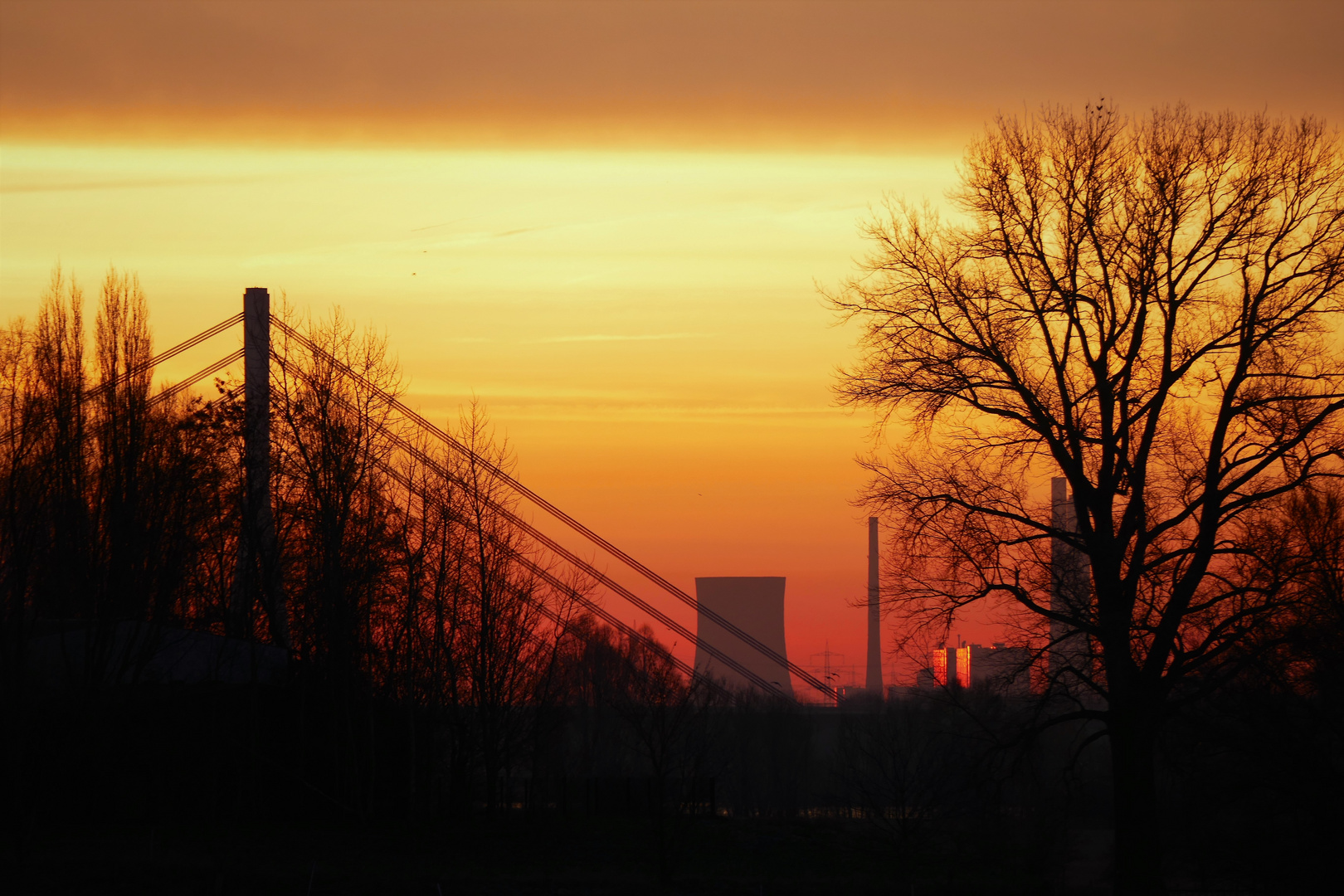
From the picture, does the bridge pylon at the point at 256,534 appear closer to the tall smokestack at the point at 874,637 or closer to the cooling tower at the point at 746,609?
the cooling tower at the point at 746,609

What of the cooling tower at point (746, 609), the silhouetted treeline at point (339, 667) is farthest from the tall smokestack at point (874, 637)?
the silhouetted treeline at point (339, 667)

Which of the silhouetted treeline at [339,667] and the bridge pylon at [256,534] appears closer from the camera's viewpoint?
the silhouetted treeline at [339,667]

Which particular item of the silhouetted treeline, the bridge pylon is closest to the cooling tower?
the silhouetted treeline

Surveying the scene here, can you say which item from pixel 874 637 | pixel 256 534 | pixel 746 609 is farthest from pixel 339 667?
pixel 874 637

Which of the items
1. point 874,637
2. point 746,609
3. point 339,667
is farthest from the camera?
point 874,637

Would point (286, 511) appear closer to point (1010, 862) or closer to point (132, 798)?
point (132, 798)

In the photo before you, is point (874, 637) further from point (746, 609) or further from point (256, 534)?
point (256, 534)

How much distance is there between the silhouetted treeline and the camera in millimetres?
15367

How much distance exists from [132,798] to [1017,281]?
17.9 m

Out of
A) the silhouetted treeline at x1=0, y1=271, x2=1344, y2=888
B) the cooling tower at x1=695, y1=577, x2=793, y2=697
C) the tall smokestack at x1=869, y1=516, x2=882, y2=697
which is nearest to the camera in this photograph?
the silhouetted treeline at x1=0, y1=271, x2=1344, y2=888

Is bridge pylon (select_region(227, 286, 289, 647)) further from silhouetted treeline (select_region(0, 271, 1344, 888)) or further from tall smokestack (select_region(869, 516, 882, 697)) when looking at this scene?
tall smokestack (select_region(869, 516, 882, 697))

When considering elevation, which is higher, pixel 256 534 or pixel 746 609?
pixel 256 534

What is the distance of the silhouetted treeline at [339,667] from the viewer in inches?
605

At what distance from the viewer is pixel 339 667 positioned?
2388cm
